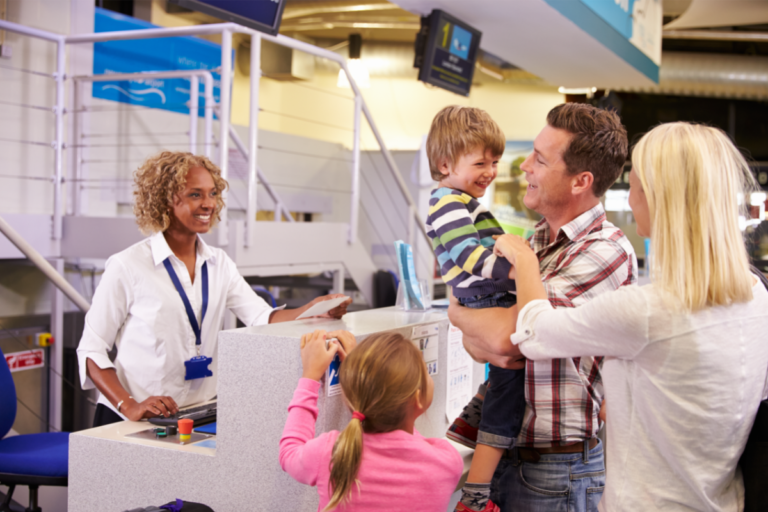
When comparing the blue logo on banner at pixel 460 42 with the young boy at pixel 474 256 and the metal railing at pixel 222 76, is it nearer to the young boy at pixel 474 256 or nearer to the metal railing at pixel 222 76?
the metal railing at pixel 222 76

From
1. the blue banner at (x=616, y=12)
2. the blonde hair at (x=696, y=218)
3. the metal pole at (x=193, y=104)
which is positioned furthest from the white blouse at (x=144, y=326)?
the blue banner at (x=616, y=12)

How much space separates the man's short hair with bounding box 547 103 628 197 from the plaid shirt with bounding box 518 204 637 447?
0.10 m

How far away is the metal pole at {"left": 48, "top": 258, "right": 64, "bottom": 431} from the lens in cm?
414

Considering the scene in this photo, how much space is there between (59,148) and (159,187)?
2.04 meters

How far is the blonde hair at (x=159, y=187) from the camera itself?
2406 millimetres

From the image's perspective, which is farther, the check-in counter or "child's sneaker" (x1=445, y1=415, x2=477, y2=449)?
"child's sneaker" (x1=445, y1=415, x2=477, y2=449)

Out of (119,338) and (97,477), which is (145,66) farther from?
(97,477)

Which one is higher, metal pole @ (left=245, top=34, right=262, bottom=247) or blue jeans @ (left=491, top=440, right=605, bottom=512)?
metal pole @ (left=245, top=34, right=262, bottom=247)

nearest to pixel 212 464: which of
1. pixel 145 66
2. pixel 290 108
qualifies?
pixel 145 66

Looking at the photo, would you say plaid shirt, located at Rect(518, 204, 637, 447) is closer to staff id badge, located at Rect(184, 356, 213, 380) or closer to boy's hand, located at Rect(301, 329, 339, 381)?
boy's hand, located at Rect(301, 329, 339, 381)

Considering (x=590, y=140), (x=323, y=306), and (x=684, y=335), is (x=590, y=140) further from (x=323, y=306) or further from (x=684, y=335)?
(x=323, y=306)

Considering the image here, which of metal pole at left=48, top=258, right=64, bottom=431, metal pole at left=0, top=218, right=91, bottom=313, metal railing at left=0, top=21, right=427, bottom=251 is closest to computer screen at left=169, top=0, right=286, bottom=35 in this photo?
metal railing at left=0, top=21, right=427, bottom=251

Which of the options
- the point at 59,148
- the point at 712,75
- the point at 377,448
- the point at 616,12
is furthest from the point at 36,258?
the point at 712,75

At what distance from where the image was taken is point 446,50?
16.3ft
